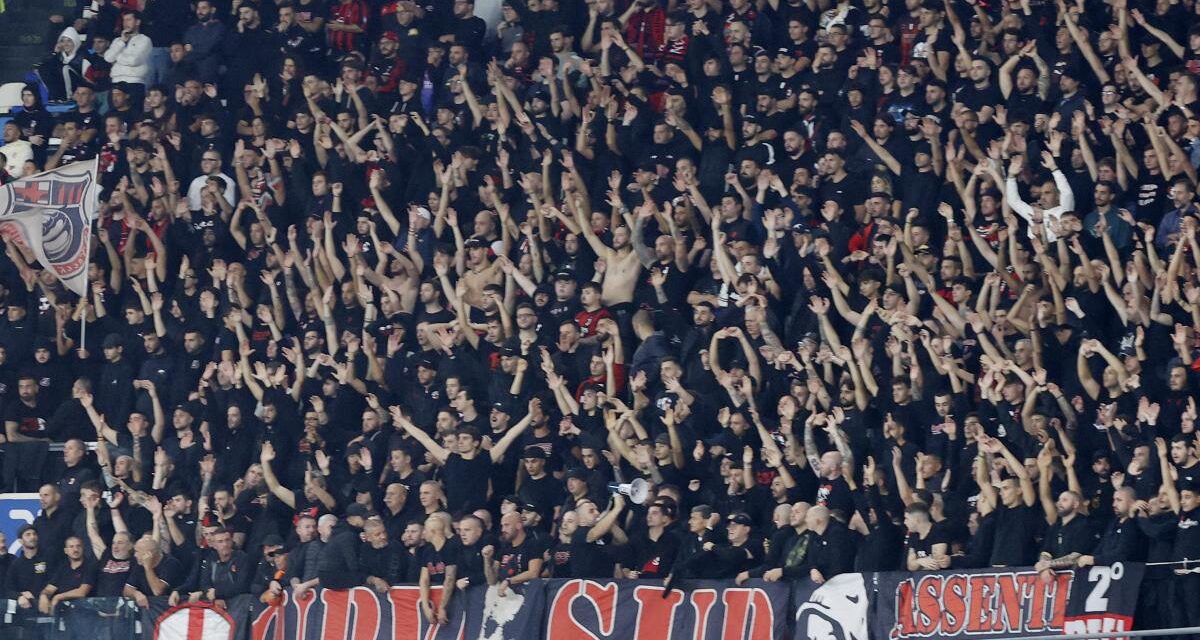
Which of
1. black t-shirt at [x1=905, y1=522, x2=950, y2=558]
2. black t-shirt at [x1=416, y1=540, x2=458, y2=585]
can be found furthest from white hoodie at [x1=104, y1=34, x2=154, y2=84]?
black t-shirt at [x1=905, y1=522, x2=950, y2=558]

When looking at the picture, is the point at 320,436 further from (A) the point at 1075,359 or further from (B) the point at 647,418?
(A) the point at 1075,359

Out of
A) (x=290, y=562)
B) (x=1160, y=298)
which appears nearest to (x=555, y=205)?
(x=290, y=562)

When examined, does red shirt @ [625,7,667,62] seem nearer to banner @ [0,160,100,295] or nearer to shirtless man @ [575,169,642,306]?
shirtless man @ [575,169,642,306]

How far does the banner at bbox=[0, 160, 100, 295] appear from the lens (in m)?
21.8

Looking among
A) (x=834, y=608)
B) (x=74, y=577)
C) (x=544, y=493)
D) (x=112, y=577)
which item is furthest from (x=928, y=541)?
(x=74, y=577)

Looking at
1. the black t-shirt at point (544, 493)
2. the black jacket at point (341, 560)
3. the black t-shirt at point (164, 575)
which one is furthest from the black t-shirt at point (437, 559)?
the black t-shirt at point (164, 575)

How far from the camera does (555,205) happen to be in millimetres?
21125

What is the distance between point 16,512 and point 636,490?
6.12 meters

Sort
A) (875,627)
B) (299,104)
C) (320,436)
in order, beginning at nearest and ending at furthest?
(875,627) < (320,436) < (299,104)

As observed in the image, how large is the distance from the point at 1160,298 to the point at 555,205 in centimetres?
602

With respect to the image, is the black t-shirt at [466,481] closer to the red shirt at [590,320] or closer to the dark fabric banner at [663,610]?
the red shirt at [590,320]

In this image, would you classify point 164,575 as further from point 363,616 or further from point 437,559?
point 437,559

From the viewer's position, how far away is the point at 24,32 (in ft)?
87.3

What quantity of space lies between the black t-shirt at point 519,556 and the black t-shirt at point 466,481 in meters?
0.99
